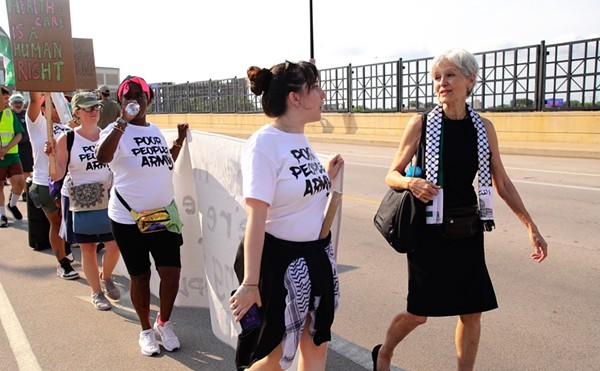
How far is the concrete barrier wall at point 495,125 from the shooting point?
17094 mm

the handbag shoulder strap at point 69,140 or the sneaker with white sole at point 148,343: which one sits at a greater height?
the handbag shoulder strap at point 69,140

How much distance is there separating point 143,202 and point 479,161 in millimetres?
2129

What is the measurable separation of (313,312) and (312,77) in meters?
1.05

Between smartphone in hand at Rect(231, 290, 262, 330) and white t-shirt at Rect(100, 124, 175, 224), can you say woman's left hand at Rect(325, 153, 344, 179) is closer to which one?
smartphone in hand at Rect(231, 290, 262, 330)

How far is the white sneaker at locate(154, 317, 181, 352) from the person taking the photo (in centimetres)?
370

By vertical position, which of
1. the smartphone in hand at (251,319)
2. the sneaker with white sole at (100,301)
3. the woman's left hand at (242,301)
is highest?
the woman's left hand at (242,301)

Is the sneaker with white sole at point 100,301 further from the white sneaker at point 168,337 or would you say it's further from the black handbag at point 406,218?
the black handbag at point 406,218

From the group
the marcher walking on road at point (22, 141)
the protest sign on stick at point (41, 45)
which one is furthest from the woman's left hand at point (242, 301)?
the marcher walking on road at point (22, 141)

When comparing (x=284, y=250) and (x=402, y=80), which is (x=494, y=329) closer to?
(x=284, y=250)

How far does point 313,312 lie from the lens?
247cm

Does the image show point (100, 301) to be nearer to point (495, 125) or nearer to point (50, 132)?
point (50, 132)

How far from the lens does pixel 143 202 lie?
11.9 feet

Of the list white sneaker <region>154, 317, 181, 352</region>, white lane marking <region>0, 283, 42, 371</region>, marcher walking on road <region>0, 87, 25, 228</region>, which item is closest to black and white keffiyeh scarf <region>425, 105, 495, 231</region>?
Result: white sneaker <region>154, 317, 181, 352</region>

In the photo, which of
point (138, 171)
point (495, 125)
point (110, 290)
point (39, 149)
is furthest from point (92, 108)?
point (495, 125)
